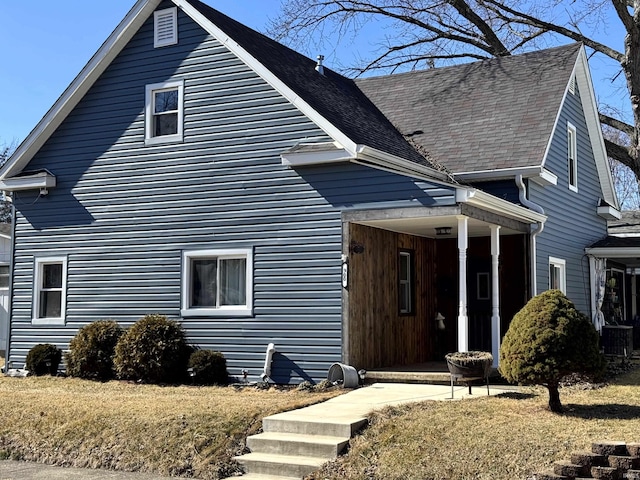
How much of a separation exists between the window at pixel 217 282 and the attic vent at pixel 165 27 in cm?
404

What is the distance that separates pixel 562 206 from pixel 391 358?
553 centimetres

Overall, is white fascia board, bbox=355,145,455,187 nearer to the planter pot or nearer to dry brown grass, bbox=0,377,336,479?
the planter pot

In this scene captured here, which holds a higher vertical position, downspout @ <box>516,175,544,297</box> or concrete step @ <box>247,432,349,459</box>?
downspout @ <box>516,175,544,297</box>

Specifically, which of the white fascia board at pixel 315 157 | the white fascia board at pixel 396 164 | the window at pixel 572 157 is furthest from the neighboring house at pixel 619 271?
the white fascia board at pixel 315 157

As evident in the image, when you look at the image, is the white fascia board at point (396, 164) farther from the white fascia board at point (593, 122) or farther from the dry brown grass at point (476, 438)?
the white fascia board at point (593, 122)

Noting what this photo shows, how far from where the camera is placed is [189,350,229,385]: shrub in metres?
13.4

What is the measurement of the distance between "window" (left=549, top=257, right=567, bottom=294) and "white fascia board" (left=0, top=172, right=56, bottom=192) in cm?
1020

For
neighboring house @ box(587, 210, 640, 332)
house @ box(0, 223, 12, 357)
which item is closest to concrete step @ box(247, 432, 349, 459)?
neighboring house @ box(587, 210, 640, 332)

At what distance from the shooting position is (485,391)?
11.5m

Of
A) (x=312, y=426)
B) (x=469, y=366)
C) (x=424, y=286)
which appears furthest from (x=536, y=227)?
(x=312, y=426)

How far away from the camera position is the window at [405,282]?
1505 cm

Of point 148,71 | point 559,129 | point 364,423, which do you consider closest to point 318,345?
point 364,423

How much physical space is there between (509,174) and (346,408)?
622cm

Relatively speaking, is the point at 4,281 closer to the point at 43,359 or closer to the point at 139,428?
the point at 43,359
